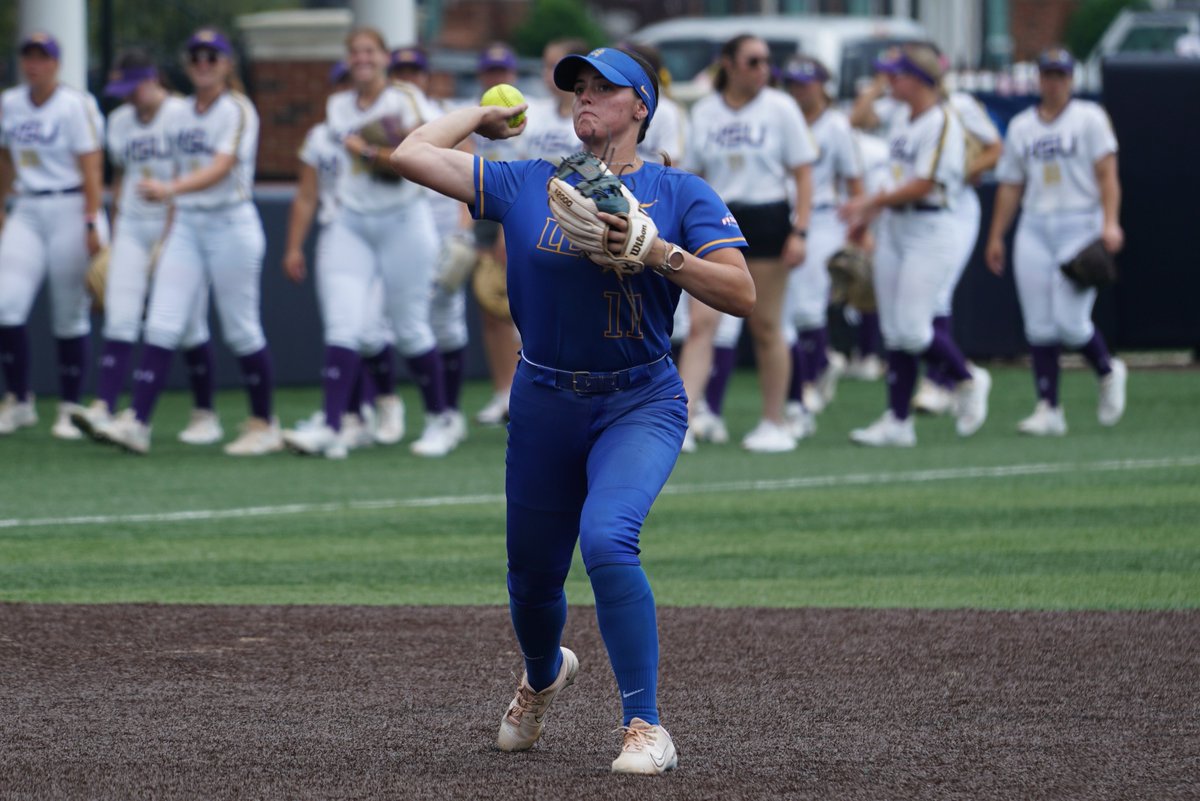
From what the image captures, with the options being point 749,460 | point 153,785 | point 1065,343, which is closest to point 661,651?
point 153,785

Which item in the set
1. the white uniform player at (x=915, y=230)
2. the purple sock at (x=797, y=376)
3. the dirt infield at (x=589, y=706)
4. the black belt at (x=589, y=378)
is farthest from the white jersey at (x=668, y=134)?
the black belt at (x=589, y=378)

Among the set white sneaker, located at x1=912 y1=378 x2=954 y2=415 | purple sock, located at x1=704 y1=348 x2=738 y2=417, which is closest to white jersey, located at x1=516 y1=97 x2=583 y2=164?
purple sock, located at x1=704 y1=348 x2=738 y2=417

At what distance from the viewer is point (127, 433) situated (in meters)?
11.6

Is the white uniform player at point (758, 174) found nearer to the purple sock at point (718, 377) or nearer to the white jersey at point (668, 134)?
the white jersey at point (668, 134)

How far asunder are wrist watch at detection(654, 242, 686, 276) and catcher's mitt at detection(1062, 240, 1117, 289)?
26.5 ft

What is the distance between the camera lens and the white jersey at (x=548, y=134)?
11.9m

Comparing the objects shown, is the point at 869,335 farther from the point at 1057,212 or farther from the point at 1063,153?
the point at 1063,153

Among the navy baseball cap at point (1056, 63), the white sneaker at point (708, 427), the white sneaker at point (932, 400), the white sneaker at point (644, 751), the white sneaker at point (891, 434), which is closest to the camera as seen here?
the white sneaker at point (644, 751)

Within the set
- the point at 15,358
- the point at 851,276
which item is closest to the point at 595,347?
the point at 15,358

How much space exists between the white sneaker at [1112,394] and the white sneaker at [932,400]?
1578mm

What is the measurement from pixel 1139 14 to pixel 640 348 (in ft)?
84.8

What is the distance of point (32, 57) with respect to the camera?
12.3 metres

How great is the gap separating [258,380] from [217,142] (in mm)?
1368

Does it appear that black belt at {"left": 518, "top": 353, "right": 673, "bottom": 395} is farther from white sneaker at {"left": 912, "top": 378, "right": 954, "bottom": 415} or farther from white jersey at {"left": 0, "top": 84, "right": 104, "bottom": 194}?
white sneaker at {"left": 912, "top": 378, "right": 954, "bottom": 415}
